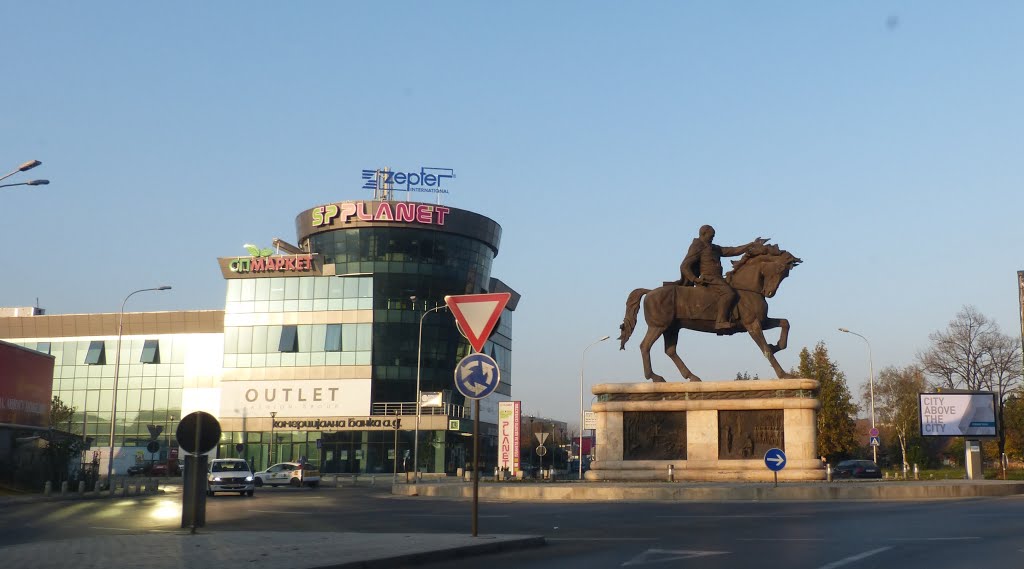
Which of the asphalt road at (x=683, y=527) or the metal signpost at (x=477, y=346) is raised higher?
the metal signpost at (x=477, y=346)

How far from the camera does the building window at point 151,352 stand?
85.8 m

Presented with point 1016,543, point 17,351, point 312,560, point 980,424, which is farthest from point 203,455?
point 980,424

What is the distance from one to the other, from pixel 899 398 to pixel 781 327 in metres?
57.5

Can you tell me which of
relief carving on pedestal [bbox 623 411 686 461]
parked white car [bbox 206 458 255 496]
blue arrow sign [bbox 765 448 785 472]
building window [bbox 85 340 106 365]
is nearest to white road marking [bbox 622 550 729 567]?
blue arrow sign [bbox 765 448 785 472]

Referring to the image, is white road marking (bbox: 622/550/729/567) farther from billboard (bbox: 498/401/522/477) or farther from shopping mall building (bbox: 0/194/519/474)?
shopping mall building (bbox: 0/194/519/474)

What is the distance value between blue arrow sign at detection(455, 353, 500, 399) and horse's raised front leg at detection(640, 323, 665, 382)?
19177 millimetres

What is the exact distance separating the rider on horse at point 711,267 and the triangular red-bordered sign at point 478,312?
59.6 ft

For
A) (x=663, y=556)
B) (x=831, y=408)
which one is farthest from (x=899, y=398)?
(x=663, y=556)

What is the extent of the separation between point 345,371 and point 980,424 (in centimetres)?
4924

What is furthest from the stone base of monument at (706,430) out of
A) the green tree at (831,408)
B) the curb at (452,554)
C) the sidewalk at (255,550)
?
the green tree at (831,408)

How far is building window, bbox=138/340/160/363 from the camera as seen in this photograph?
281ft

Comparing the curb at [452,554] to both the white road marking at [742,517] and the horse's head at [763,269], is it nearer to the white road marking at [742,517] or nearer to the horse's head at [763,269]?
the white road marking at [742,517]

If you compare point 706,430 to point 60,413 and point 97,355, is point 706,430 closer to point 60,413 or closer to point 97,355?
point 60,413

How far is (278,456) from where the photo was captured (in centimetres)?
7812
